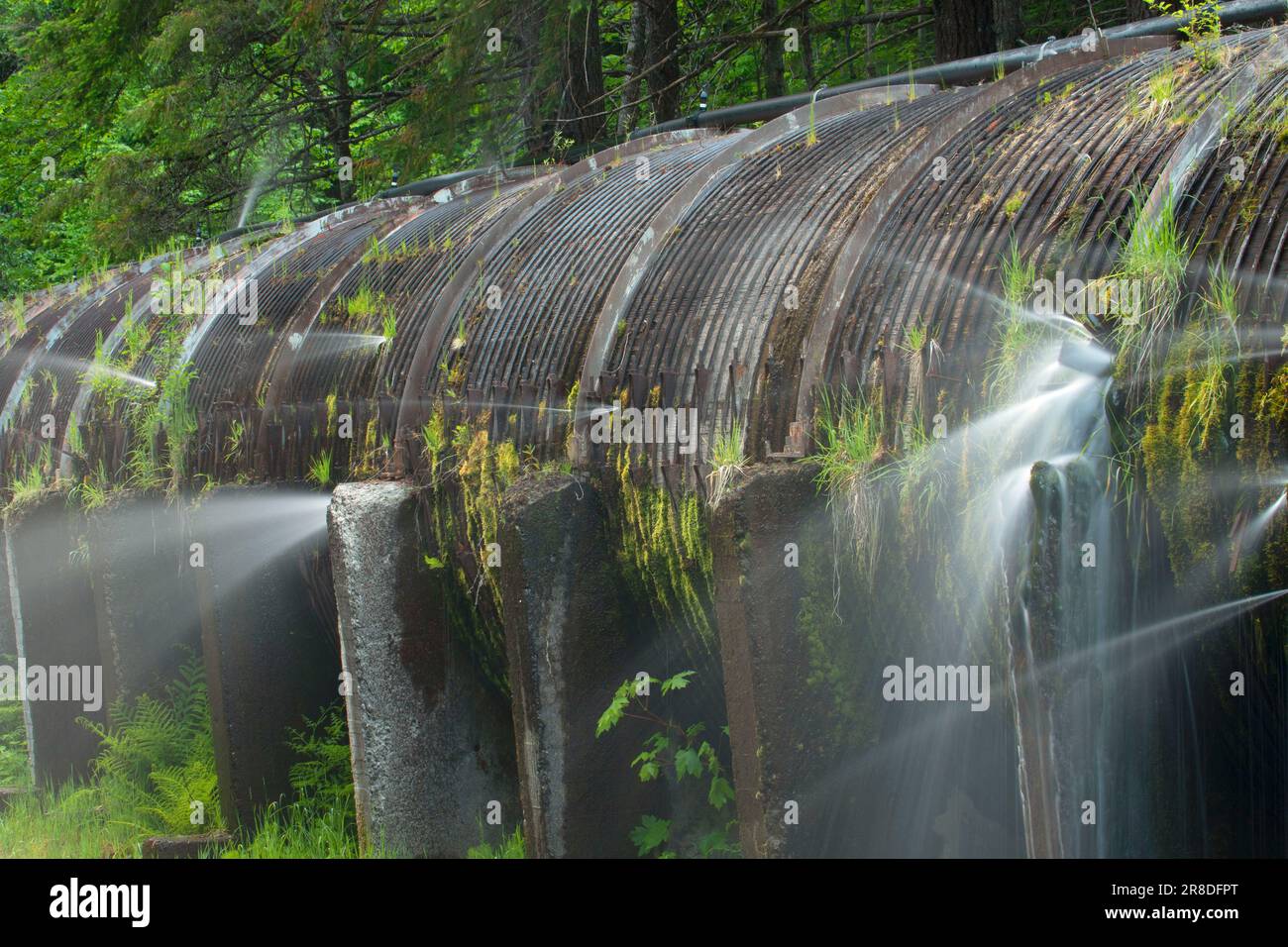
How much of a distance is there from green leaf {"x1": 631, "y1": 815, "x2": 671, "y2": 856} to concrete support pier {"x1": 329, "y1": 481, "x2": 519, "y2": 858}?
1127mm

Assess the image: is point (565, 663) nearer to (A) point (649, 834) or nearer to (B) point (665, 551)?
(B) point (665, 551)

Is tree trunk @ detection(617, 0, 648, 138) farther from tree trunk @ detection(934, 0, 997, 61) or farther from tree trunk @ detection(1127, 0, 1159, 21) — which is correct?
tree trunk @ detection(1127, 0, 1159, 21)

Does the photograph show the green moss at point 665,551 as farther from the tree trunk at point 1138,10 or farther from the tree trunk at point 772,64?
the tree trunk at point 772,64

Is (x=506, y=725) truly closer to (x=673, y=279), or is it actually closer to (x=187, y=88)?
(x=673, y=279)

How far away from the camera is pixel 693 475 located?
534cm

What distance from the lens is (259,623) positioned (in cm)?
719

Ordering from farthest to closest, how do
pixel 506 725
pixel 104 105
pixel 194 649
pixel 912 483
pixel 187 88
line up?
pixel 104 105
pixel 187 88
pixel 194 649
pixel 506 725
pixel 912 483

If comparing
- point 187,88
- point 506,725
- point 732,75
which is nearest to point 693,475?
point 506,725

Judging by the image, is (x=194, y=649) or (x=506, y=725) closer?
(x=506, y=725)

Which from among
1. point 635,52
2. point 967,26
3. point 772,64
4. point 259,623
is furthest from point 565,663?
point 772,64

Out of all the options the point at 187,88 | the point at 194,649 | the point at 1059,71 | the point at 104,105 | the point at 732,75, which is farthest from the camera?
the point at 732,75

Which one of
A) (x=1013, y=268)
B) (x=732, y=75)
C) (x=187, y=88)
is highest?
(x=732, y=75)

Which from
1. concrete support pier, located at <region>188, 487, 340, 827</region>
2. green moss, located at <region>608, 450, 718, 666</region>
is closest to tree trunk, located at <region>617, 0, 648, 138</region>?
concrete support pier, located at <region>188, 487, 340, 827</region>

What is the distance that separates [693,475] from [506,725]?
2035 millimetres
